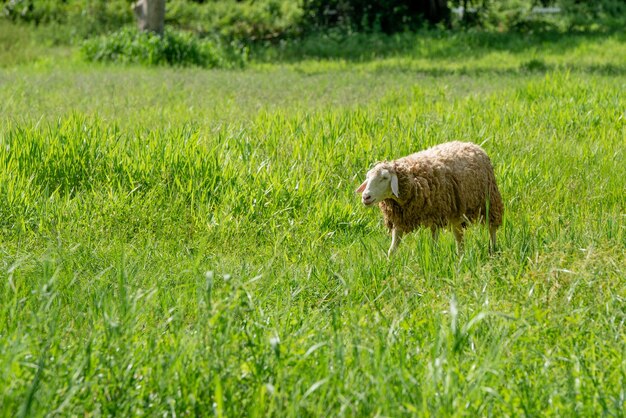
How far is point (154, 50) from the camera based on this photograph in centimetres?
1645

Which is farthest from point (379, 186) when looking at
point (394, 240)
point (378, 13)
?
point (378, 13)

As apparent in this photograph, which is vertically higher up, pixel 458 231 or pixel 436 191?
pixel 436 191

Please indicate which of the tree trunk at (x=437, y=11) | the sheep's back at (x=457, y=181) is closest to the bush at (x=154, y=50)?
the tree trunk at (x=437, y=11)

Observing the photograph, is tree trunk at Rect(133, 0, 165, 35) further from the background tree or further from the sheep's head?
the sheep's head

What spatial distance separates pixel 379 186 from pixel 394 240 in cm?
38

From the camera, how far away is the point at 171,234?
5746 mm

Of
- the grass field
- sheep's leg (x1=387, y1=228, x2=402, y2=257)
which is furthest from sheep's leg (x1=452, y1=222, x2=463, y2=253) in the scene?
sheep's leg (x1=387, y1=228, x2=402, y2=257)

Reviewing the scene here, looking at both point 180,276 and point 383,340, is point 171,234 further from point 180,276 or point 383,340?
point 383,340

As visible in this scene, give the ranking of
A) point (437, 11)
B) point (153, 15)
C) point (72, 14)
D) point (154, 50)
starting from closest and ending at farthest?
1. point (154, 50)
2. point (153, 15)
3. point (72, 14)
4. point (437, 11)

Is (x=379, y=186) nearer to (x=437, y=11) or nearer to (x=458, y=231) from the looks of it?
(x=458, y=231)

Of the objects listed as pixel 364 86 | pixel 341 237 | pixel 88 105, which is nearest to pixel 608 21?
pixel 364 86

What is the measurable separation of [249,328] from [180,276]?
125 centimetres

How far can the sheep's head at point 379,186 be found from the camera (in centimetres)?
496

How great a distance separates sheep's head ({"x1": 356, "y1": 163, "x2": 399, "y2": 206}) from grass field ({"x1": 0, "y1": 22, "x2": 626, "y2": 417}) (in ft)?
1.04
